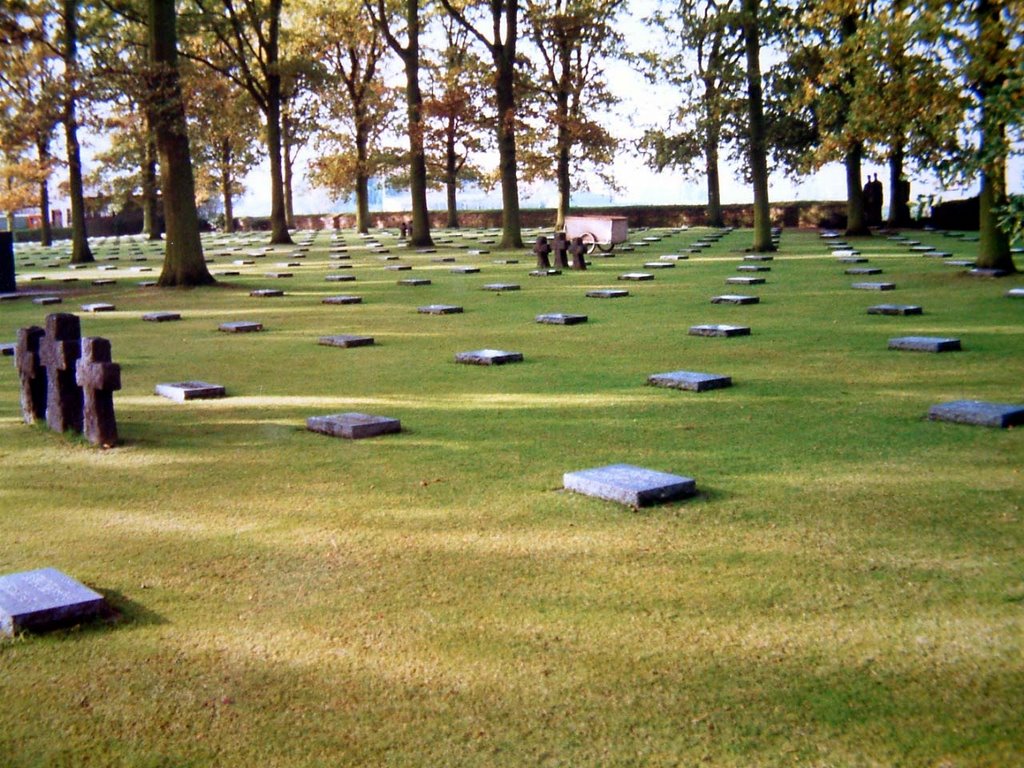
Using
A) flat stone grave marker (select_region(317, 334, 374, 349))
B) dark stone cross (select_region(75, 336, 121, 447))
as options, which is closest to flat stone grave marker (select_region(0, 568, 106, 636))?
dark stone cross (select_region(75, 336, 121, 447))

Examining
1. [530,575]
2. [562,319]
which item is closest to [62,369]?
[530,575]

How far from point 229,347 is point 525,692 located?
7.24 m

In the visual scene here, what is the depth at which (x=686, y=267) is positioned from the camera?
1719 cm

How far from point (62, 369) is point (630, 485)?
3.16 meters

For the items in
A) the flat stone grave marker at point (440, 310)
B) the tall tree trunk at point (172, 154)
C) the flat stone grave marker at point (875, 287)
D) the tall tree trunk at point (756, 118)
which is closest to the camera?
the flat stone grave marker at point (440, 310)

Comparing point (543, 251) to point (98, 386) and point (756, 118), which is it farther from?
point (98, 386)

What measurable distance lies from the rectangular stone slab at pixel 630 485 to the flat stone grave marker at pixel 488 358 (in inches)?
137

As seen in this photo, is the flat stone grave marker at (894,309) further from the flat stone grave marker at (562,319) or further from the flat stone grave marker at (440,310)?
the flat stone grave marker at (440,310)

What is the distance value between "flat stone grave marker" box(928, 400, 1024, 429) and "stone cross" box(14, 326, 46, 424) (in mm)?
4794

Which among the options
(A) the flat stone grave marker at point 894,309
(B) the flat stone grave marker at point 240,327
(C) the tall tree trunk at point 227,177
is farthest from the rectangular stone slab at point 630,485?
(C) the tall tree trunk at point 227,177

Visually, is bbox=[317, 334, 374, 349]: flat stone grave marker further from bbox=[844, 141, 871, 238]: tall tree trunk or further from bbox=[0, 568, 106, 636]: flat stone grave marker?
bbox=[844, 141, 871, 238]: tall tree trunk

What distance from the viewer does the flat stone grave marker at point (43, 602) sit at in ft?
9.21

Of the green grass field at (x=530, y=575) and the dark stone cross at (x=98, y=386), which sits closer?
the green grass field at (x=530, y=575)

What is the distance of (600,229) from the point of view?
2298 cm
